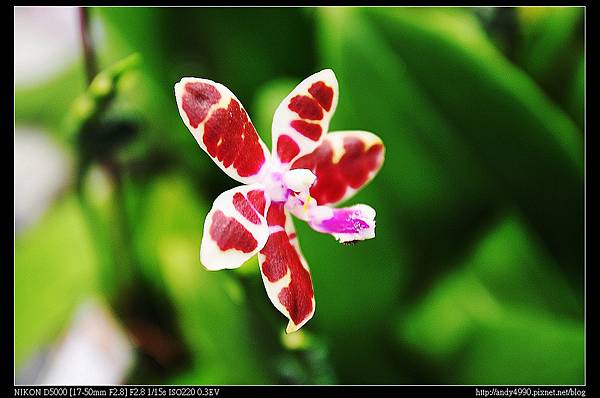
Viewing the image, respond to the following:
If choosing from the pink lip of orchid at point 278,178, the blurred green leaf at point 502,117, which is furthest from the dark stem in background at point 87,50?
the blurred green leaf at point 502,117

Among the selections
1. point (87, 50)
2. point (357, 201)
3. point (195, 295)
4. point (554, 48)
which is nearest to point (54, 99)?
point (87, 50)

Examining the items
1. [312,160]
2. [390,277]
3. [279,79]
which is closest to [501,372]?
[390,277]

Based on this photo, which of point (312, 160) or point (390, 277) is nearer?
point (312, 160)

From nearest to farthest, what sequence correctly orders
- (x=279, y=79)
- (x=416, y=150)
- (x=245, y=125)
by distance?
1. (x=245, y=125)
2. (x=416, y=150)
3. (x=279, y=79)

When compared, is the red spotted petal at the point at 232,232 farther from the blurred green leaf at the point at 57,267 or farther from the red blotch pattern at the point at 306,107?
the blurred green leaf at the point at 57,267

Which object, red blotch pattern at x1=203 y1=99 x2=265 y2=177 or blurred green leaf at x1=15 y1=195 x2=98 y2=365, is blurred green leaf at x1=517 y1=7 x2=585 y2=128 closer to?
red blotch pattern at x1=203 y1=99 x2=265 y2=177

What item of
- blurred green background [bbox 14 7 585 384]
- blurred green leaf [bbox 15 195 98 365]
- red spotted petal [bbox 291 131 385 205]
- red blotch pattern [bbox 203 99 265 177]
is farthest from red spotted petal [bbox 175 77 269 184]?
blurred green leaf [bbox 15 195 98 365]
